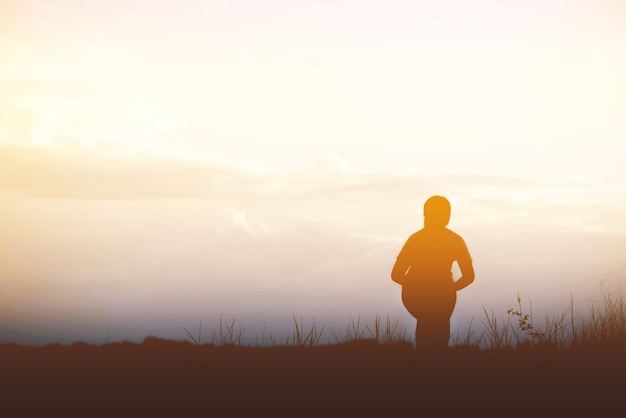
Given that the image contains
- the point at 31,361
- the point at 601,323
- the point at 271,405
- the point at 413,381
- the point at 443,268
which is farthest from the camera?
the point at 601,323

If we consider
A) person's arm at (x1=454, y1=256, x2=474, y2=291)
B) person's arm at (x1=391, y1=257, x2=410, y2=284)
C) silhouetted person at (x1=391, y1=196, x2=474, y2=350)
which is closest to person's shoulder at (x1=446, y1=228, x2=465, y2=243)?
silhouetted person at (x1=391, y1=196, x2=474, y2=350)

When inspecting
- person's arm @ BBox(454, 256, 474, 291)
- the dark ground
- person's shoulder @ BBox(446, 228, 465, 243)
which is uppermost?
person's shoulder @ BBox(446, 228, 465, 243)

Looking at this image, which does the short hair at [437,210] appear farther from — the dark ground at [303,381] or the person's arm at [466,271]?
the dark ground at [303,381]

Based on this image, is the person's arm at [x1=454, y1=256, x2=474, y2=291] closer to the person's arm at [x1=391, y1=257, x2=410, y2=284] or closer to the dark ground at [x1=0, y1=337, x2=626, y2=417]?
the person's arm at [x1=391, y1=257, x2=410, y2=284]

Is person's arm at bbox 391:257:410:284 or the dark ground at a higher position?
person's arm at bbox 391:257:410:284

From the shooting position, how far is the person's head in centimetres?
1008

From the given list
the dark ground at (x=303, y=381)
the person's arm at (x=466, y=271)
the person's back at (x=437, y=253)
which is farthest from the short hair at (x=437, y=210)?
the dark ground at (x=303, y=381)

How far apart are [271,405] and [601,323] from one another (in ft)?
21.3

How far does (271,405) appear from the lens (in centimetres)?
723

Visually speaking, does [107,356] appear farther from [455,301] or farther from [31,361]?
[455,301]

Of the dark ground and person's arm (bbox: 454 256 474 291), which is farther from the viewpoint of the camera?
person's arm (bbox: 454 256 474 291)

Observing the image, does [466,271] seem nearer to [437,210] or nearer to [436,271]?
[436,271]

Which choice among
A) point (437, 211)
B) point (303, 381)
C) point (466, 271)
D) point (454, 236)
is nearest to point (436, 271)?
point (466, 271)

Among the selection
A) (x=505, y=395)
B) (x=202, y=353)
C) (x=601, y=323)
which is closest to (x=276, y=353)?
(x=202, y=353)
